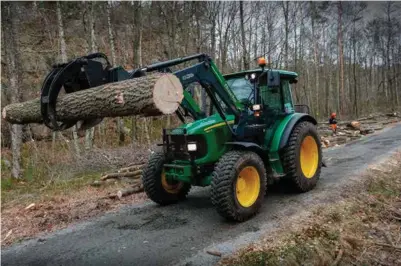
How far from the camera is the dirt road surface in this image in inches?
174

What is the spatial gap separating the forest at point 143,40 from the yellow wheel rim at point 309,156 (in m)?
4.74

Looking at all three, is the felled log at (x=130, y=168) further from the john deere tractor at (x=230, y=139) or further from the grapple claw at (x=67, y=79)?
the grapple claw at (x=67, y=79)

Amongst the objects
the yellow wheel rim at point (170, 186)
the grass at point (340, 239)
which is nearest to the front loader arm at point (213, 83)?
the yellow wheel rim at point (170, 186)

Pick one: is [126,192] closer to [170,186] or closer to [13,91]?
[170,186]

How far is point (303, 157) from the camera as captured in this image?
6.98 metres

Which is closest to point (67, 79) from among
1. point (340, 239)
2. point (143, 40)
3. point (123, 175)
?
point (340, 239)

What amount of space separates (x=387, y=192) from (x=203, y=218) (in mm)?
3957

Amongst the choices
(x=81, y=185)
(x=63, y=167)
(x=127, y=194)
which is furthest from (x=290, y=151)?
(x=63, y=167)

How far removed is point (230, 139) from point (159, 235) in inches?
80.8

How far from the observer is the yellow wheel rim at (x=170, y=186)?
6434 mm

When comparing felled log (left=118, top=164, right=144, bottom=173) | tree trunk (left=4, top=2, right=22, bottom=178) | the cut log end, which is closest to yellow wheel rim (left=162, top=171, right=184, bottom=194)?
the cut log end

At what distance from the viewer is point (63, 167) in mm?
10234

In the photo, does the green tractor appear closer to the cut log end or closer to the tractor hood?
the tractor hood

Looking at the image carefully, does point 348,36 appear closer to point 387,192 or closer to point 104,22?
point 104,22
